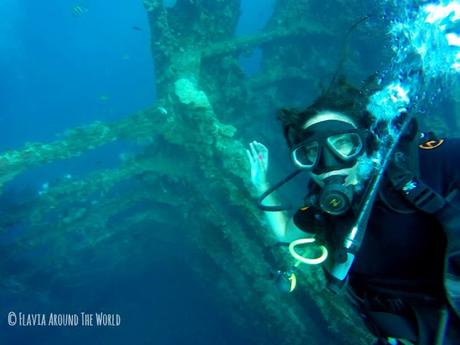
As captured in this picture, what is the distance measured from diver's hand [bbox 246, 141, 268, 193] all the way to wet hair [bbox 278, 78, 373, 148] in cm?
86

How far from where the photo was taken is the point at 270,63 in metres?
13.6

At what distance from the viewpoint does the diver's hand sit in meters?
3.52

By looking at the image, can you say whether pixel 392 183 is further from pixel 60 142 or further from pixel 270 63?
pixel 270 63

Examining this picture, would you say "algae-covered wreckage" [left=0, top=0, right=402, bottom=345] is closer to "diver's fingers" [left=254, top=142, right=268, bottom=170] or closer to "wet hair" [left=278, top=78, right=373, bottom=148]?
"diver's fingers" [left=254, top=142, right=268, bottom=170]

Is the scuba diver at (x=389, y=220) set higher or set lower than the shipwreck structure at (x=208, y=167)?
lower

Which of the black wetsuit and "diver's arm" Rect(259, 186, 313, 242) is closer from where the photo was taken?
the black wetsuit

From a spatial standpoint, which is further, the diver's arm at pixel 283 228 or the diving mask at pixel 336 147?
the diver's arm at pixel 283 228

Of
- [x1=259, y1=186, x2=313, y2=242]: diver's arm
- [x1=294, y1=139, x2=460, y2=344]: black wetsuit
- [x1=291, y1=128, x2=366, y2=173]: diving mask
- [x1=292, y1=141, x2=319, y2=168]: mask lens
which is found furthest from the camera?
[x1=259, y1=186, x2=313, y2=242]: diver's arm

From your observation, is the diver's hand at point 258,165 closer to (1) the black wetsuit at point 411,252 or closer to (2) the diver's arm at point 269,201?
(2) the diver's arm at point 269,201

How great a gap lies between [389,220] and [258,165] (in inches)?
65.2

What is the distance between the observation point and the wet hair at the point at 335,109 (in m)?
2.53

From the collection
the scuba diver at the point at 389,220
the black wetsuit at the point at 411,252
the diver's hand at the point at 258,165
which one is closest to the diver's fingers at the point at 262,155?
the diver's hand at the point at 258,165

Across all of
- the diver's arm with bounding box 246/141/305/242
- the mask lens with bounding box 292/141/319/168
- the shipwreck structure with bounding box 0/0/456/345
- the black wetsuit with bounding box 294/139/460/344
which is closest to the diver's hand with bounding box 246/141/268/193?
the diver's arm with bounding box 246/141/305/242

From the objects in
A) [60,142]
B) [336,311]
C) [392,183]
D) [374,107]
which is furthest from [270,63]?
[392,183]
